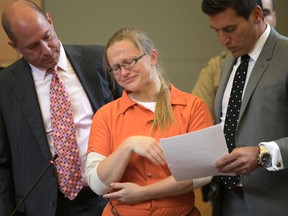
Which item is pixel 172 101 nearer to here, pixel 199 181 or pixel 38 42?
pixel 199 181

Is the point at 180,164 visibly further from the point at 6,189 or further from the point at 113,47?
the point at 6,189

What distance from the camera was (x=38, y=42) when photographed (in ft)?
6.70

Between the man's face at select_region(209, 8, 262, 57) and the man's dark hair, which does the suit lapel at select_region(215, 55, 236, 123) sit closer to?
the man's face at select_region(209, 8, 262, 57)

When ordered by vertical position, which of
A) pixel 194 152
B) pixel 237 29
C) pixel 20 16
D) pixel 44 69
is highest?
pixel 20 16

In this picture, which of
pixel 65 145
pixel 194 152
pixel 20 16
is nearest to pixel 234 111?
pixel 194 152

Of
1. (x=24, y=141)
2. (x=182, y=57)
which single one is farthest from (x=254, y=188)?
(x=182, y=57)

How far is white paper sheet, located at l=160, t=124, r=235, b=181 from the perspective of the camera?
4.75 ft

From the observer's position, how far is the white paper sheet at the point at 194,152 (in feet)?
4.75

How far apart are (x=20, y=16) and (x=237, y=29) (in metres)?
0.93

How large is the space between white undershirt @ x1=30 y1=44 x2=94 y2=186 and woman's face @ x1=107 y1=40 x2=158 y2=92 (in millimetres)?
443

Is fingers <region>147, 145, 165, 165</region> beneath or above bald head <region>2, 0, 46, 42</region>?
beneath

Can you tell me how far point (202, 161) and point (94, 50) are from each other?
0.98m

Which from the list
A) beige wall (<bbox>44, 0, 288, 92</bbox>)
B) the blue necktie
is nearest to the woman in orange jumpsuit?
the blue necktie

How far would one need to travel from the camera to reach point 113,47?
1695 mm
